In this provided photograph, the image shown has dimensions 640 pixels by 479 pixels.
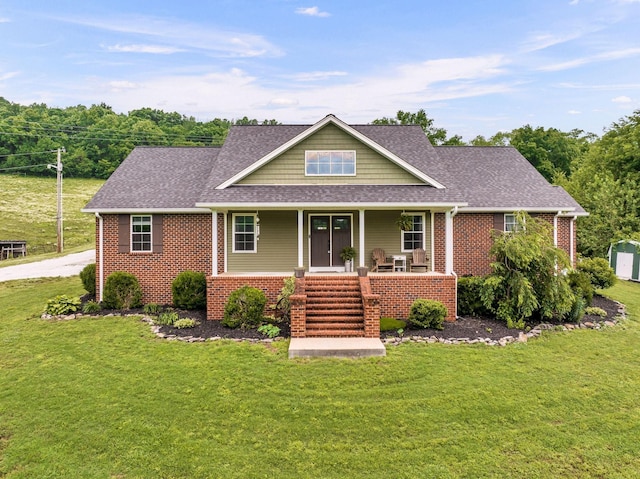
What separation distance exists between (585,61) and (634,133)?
9.43 metres

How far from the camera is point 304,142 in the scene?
12.4 meters

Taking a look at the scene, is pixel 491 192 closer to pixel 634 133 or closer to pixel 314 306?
pixel 314 306

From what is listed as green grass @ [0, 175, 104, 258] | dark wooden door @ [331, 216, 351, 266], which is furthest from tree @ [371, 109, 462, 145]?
green grass @ [0, 175, 104, 258]

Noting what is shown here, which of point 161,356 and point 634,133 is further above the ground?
point 634,133

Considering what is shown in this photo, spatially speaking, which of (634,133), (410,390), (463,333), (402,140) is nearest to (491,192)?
(402,140)

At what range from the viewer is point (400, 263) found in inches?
502

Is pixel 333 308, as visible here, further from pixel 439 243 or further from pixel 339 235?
pixel 439 243

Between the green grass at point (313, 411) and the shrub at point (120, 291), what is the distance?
2.82 metres

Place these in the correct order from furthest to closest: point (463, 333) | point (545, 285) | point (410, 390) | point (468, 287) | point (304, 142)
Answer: point (304, 142) → point (468, 287) → point (545, 285) → point (463, 333) → point (410, 390)

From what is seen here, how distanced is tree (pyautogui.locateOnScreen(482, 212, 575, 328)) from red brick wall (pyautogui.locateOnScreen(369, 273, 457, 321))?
3.55ft

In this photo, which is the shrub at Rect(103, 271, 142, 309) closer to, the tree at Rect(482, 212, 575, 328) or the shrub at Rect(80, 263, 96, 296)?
the shrub at Rect(80, 263, 96, 296)

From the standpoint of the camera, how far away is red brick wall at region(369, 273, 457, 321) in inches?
416

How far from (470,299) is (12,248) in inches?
1379

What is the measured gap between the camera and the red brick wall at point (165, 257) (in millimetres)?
12508
